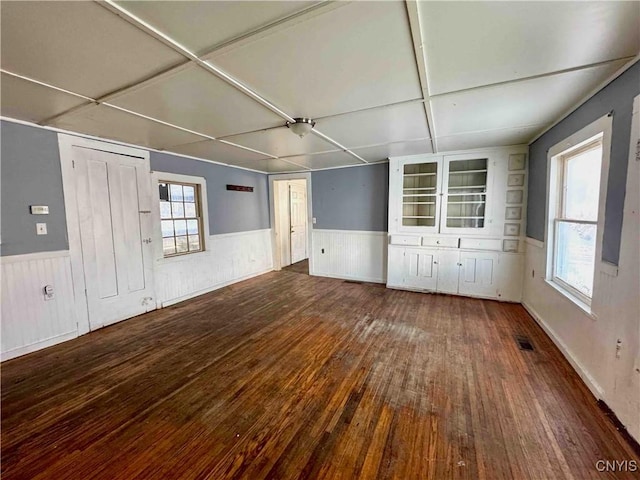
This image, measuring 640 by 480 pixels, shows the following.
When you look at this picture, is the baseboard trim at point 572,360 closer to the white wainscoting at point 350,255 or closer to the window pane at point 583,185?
the window pane at point 583,185

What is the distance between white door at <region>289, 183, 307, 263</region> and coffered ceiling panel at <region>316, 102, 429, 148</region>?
11.8 ft

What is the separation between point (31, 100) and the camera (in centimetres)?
208

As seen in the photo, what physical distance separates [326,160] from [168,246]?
296 cm

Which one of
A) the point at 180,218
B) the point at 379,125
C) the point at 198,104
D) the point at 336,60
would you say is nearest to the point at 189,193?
the point at 180,218

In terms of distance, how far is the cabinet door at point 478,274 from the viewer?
4.03 metres

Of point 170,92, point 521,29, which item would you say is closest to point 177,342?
point 170,92

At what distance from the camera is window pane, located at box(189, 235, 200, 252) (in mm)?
4504

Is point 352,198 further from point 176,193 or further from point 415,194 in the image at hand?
point 176,193

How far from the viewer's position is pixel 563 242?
280 cm

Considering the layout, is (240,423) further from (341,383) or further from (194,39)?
(194,39)

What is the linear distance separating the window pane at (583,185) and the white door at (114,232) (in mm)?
4944

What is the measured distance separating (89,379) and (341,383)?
2144 mm

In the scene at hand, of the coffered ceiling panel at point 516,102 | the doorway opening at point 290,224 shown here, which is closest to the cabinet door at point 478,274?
the coffered ceiling panel at point 516,102

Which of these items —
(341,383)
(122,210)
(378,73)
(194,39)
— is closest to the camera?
(194,39)
